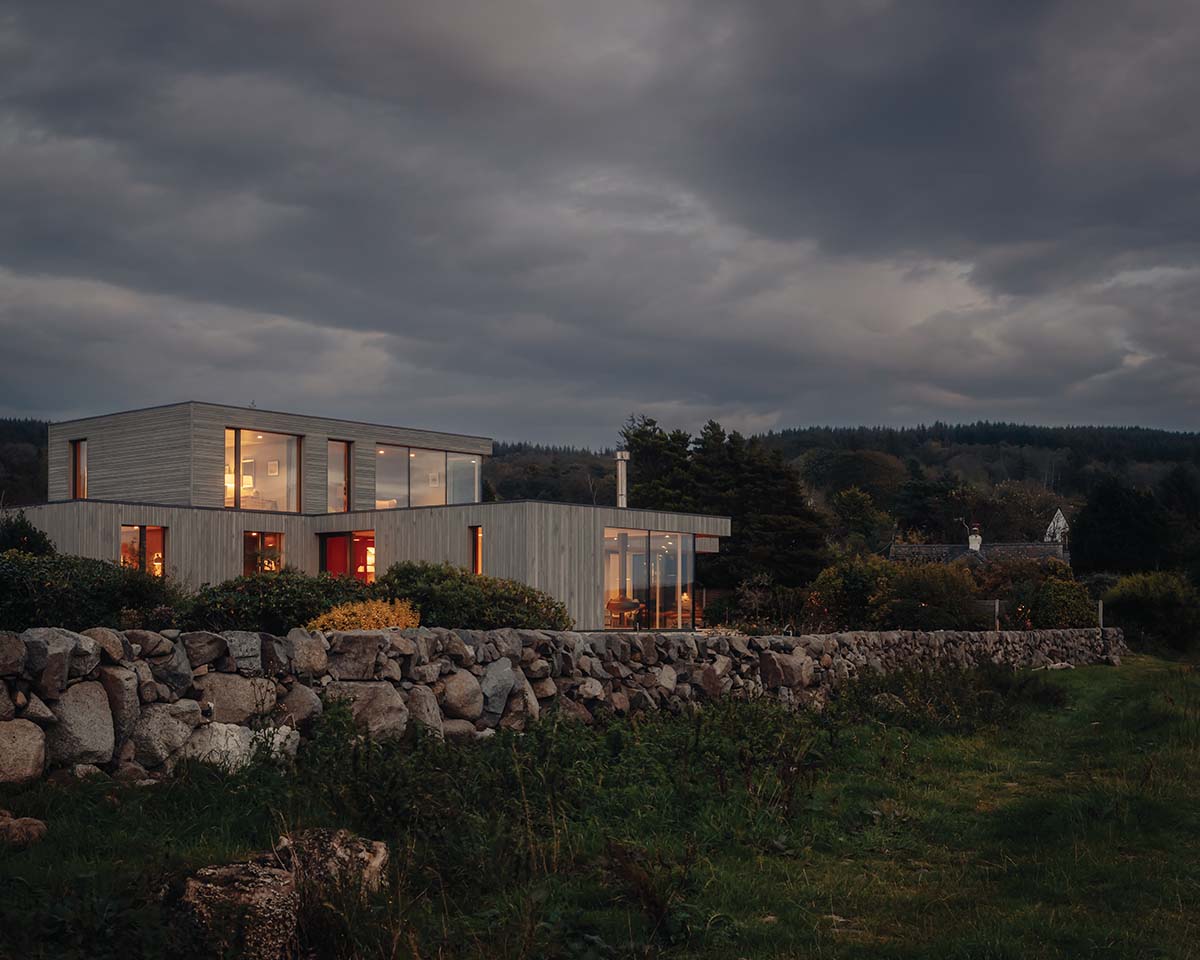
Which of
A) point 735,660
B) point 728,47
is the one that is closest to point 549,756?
point 735,660

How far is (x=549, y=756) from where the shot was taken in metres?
6.38

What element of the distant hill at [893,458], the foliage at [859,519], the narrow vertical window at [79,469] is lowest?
the foliage at [859,519]

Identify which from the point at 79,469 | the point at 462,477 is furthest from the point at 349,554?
the point at 79,469

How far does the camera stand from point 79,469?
28.6m

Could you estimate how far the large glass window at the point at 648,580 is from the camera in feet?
79.2

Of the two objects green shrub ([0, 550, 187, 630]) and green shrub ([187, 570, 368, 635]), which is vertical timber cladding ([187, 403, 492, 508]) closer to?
green shrub ([0, 550, 187, 630])

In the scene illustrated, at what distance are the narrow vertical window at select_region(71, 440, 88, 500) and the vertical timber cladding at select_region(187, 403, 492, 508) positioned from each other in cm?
504

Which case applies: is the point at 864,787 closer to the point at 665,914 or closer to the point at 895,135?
the point at 665,914

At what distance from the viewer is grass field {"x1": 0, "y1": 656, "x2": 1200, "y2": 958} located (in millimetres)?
3719

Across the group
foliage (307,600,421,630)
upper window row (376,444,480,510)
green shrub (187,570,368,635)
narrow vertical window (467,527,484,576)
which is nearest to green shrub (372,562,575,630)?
green shrub (187,570,368,635)

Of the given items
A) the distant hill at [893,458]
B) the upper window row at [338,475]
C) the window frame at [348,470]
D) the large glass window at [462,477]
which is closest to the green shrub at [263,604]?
the upper window row at [338,475]

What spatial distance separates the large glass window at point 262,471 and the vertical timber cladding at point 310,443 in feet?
0.90

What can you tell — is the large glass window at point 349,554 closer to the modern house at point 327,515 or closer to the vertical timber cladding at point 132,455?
the modern house at point 327,515

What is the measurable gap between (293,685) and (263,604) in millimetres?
6724
